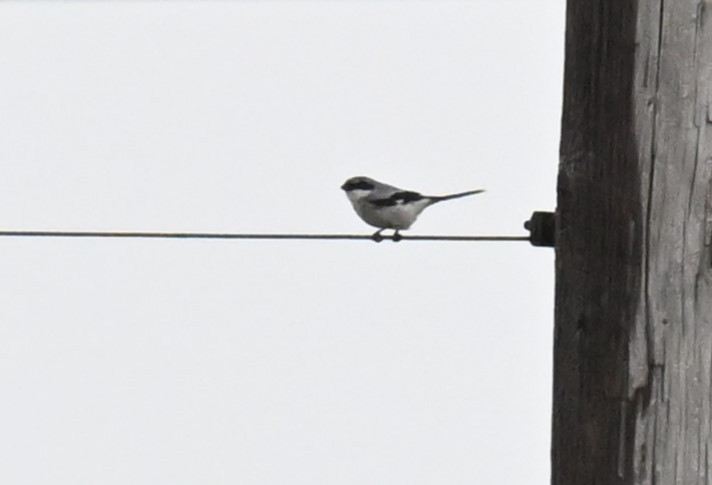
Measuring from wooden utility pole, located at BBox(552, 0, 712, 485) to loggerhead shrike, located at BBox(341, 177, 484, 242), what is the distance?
539 centimetres

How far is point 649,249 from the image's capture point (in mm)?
2828

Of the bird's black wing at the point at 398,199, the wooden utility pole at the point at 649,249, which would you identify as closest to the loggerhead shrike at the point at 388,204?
the bird's black wing at the point at 398,199

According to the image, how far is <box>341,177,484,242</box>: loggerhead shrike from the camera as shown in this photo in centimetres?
849

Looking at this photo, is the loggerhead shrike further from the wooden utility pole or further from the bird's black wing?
the wooden utility pole

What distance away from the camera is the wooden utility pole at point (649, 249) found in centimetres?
280

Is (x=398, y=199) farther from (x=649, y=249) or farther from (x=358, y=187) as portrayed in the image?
(x=649, y=249)

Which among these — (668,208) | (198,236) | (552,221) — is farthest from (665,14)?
(198,236)

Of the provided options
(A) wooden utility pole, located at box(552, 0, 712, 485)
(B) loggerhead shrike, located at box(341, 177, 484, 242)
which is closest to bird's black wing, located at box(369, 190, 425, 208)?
(B) loggerhead shrike, located at box(341, 177, 484, 242)

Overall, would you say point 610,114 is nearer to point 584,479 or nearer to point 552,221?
point 552,221

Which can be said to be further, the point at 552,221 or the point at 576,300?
the point at 552,221

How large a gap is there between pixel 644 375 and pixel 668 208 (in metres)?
0.34

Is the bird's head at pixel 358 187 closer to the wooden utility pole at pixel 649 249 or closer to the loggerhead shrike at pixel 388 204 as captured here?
the loggerhead shrike at pixel 388 204

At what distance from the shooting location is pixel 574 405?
2.97 m

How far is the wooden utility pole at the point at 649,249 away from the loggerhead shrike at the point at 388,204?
5.39 m
